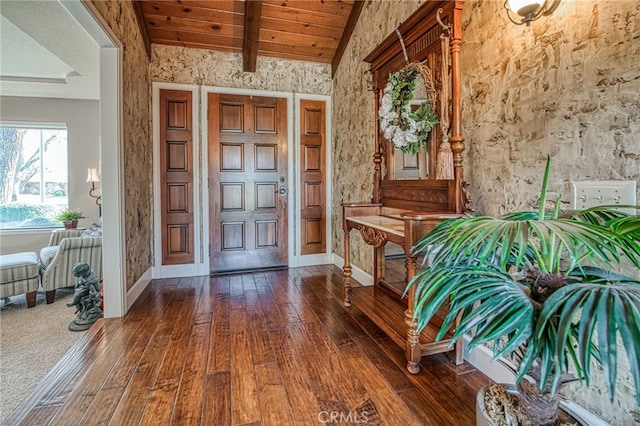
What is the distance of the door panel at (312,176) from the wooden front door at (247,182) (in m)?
0.25

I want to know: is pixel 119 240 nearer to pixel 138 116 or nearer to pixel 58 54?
pixel 138 116

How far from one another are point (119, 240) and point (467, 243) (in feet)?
8.78

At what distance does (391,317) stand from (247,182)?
256 cm

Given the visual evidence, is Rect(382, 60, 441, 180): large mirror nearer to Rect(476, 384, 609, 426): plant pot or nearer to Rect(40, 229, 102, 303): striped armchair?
Rect(476, 384, 609, 426): plant pot

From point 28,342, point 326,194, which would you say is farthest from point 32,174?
point 326,194

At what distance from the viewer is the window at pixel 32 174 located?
498cm

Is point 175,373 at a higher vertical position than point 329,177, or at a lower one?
lower

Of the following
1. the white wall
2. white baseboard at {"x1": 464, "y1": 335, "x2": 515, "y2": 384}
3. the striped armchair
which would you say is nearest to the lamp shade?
the white wall

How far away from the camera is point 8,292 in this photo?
308 cm

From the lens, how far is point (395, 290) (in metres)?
2.51

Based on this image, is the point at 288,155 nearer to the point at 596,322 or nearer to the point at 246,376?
the point at 246,376

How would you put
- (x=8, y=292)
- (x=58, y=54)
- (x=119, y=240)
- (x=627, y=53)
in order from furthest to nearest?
(x=58, y=54) → (x=8, y=292) → (x=119, y=240) → (x=627, y=53)

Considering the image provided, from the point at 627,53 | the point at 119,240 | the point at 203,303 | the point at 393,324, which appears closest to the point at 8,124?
the point at 119,240

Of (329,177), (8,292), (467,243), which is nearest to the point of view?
(467,243)
